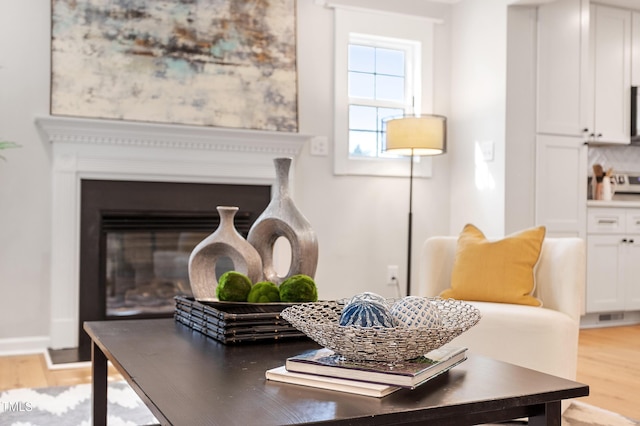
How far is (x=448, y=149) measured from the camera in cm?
479

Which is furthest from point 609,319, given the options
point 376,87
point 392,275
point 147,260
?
point 147,260

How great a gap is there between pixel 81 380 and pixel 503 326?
1.91 m

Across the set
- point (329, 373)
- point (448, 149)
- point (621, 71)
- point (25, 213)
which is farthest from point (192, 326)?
point (621, 71)

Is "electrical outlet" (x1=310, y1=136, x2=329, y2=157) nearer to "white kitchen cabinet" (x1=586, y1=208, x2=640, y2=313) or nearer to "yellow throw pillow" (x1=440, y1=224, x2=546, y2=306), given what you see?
"yellow throw pillow" (x1=440, y1=224, x2=546, y2=306)

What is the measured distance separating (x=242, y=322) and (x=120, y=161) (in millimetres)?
2475

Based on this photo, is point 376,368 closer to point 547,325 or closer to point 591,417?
point 547,325

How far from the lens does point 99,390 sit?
186 cm

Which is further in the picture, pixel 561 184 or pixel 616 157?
pixel 616 157

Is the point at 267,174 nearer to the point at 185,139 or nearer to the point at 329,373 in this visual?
the point at 185,139

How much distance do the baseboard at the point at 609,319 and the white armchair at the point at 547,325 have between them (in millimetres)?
2224

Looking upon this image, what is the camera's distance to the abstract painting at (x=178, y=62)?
12.2 ft

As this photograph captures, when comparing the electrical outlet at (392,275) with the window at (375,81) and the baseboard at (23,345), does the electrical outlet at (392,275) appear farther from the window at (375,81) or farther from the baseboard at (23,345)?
the baseboard at (23,345)

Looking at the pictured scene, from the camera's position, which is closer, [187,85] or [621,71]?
[187,85]

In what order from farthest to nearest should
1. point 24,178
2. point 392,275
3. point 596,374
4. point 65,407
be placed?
point 392,275
point 24,178
point 596,374
point 65,407
